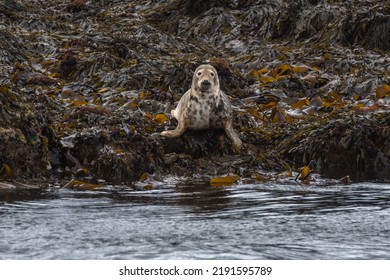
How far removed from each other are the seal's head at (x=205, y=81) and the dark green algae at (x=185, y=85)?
0.43 m

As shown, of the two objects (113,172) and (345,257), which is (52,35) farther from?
(345,257)

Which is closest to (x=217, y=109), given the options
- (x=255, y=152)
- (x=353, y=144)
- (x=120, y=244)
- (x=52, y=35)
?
(x=255, y=152)

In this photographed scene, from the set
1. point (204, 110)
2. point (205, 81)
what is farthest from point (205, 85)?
point (204, 110)

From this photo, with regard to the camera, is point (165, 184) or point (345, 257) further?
point (165, 184)

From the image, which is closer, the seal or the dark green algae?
the dark green algae

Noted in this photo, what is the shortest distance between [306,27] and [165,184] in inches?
248

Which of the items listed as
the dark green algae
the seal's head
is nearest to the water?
the dark green algae

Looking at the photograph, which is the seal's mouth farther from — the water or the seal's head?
the water

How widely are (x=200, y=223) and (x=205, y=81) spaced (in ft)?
11.2

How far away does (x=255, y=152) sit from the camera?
8.99 meters

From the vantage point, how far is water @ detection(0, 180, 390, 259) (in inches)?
199

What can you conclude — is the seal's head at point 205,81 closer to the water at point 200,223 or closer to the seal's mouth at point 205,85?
the seal's mouth at point 205,85

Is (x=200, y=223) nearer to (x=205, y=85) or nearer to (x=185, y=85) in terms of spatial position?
(x=205, y=85)

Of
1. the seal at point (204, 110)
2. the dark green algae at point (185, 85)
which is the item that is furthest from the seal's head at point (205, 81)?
the dark green algae at point (185, 85)
